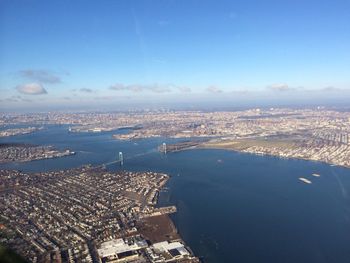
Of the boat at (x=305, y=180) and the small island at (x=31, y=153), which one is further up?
the small island at (x=31, y=153)

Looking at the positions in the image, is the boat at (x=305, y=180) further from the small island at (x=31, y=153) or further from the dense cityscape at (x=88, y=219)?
the small island at (x=31, y=153)

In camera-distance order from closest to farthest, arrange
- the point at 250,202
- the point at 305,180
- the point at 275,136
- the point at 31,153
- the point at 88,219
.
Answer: the point at 88,219
the point at 250,202
the point at 305,180
the point at 31,153
the point at 275,136

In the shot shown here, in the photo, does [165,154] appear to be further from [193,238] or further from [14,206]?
[193,238]

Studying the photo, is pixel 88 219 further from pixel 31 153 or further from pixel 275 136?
pixel 275 136

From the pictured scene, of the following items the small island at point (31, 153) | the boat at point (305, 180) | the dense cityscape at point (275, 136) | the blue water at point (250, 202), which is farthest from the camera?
the dense cityscape at point (275, 136)

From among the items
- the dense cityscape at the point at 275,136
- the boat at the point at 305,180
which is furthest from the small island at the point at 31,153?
the boat at the point at 305,180

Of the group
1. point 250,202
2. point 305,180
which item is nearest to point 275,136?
point 305,180

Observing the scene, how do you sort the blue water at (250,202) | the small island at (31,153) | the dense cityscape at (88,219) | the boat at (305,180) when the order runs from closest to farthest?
the dense cityscape at (88,219), the blue water at (250,202), the boat at (305,180), the small island at (31,153)

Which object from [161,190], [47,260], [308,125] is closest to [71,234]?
[47,260]

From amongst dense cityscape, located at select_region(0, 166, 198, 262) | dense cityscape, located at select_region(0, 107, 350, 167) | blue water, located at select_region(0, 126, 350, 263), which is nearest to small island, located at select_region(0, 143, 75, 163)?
blue water, located at select_region(0, 126, 350, 263)
